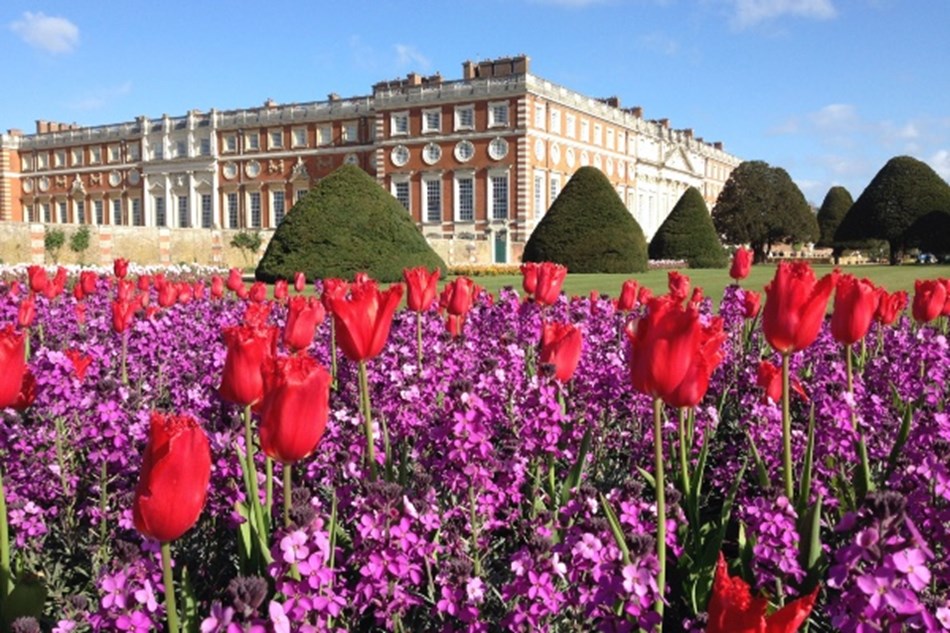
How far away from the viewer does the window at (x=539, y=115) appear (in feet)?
131

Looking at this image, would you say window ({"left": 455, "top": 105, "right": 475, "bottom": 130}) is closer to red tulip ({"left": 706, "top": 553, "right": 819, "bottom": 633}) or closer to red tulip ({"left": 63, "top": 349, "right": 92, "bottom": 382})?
red tulip ({"left": 63, "top": 349, "right": 92, "bottom": 382})

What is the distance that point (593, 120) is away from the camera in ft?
150

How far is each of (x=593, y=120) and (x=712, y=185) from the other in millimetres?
25452

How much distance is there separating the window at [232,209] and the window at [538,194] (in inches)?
771

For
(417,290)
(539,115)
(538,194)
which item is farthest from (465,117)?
(417,290)

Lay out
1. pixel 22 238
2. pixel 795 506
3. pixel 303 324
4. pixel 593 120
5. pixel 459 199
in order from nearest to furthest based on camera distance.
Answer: pixel 795 506 < pixel 303 324 < pixel 22 238 < pixel 459 199 < pixel 593 120

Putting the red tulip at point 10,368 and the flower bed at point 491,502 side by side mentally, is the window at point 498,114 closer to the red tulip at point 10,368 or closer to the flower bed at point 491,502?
the flower bed at point 491,502

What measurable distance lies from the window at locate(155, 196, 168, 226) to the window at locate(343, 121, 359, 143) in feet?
47.8

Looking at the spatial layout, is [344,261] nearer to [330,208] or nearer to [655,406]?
[330,208]

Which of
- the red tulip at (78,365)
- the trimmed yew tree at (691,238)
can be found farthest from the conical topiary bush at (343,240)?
the trimmed yew tree at (691,238)

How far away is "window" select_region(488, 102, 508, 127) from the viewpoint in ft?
131

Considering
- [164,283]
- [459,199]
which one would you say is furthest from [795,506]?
[459,199]

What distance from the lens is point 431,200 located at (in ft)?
140

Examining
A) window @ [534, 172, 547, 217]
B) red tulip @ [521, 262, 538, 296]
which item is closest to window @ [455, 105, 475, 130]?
window @ [534, 172, 547, 217]
